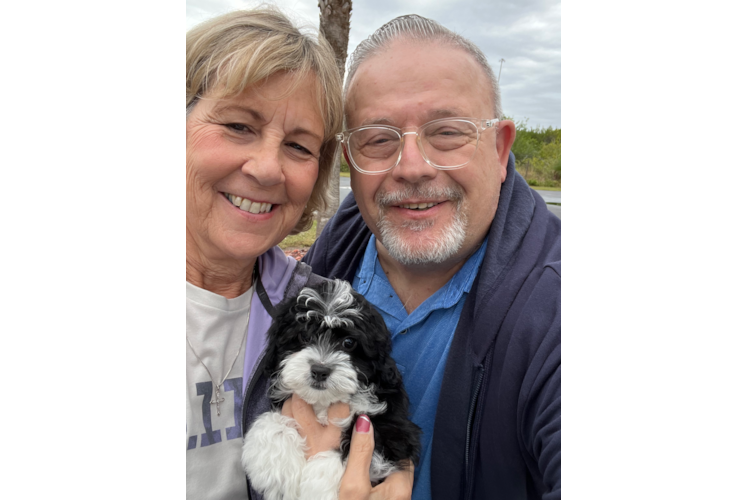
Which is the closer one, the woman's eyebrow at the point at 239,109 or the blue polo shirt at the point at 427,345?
the woman's eyebrow at the point at 239,109

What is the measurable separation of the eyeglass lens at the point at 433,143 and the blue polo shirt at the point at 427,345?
622mm

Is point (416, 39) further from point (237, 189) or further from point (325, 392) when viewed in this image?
point (325, 392)

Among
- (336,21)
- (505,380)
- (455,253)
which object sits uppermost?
(336,21)

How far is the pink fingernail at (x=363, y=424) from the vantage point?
7.19ft

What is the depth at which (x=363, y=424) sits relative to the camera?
86.7 inches

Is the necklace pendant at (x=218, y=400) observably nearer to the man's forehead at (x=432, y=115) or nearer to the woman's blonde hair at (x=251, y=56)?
the woman's blonde hair at (x=251, y=56)

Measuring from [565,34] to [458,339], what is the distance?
1.67 m

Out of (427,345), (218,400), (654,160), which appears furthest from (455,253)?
(654,160)

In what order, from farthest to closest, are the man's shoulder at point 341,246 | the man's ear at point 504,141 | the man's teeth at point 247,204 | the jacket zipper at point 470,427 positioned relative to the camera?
the man's shoulder at point 341,246, the man's ear at point 504,141, the jacket zipper at point 470,427, the man's teeth at point 247,204

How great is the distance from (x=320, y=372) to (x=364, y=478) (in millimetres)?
596

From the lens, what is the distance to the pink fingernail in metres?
2.19

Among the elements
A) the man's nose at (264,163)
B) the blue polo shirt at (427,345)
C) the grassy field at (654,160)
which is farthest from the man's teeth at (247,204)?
the grassy field at (654,160)
